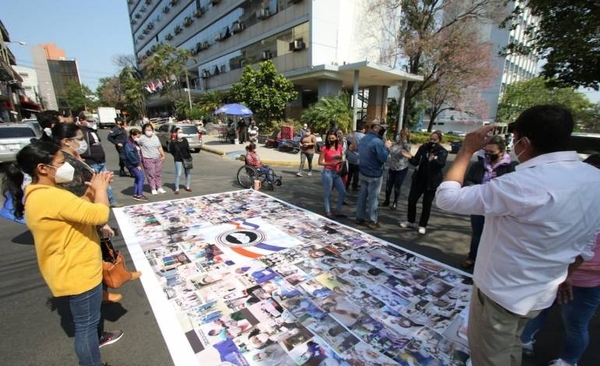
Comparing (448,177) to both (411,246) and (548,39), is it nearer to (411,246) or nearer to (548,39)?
(411,246)

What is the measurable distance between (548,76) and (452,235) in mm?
7870

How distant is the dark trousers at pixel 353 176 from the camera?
690 cm

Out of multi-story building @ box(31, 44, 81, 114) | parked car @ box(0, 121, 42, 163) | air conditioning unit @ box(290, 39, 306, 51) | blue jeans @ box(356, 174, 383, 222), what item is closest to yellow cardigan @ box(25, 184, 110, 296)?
blue jeans @ box(356, 174, 383, 222)

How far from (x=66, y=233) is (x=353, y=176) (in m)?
6.24

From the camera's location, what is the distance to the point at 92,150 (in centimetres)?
524

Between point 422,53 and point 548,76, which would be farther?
point 422,53

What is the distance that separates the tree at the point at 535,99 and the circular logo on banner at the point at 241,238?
41084 millimetres

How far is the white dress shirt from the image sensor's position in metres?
1.19

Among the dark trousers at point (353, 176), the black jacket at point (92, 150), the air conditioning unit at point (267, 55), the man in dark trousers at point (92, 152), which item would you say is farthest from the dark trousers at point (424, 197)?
the air conditioning unit at point (267, 55)

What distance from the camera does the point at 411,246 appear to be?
409cm

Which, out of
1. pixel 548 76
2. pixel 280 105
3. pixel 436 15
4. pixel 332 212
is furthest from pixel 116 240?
pixel 436 15

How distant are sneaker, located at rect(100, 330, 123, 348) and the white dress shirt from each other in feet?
8.88

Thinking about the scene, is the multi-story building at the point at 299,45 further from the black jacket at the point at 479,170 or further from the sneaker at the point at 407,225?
the black jacket at the point at 479,170

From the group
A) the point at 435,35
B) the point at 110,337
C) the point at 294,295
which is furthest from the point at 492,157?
the point at 435,35
